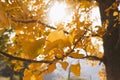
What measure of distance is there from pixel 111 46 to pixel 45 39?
212 cm

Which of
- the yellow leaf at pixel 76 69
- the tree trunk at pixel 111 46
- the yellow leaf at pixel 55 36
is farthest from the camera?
the tree trunk at pixel 111 46

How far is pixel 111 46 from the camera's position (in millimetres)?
2658

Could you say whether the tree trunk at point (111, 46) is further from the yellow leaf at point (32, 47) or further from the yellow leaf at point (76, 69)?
the yellow leaf at point (32, 47)

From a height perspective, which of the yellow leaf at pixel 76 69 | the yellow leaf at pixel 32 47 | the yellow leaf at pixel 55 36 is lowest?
the yellow leaf at pixel 76 69

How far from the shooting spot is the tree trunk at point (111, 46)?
2514mm

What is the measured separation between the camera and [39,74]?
34.1 inches

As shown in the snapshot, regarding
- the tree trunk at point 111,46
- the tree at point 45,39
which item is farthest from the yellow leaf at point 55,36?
the tree trunk at point 111,46

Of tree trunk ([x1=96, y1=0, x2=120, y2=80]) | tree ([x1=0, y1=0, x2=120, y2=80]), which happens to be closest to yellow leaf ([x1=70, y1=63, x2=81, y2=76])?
A: tree ([x1=0, y1=0, x2=120, y2=80])

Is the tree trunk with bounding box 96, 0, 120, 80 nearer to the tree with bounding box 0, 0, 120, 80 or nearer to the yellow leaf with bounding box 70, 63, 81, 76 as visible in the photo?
the tree with bounding box 0, 0, 120, 80

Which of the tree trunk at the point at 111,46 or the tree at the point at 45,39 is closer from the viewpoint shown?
the tree at the point at 45,39

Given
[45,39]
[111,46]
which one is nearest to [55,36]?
[45,39]

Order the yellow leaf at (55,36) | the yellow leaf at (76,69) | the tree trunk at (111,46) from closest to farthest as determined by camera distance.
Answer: the yellow leaf at (55,36), the yellow leaf at (76,69), the tree trunk at (111,46)

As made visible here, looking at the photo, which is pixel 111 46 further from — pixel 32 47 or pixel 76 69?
pixel 32 47

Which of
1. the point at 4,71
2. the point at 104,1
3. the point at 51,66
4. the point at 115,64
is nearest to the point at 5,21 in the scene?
the point at 51,66
